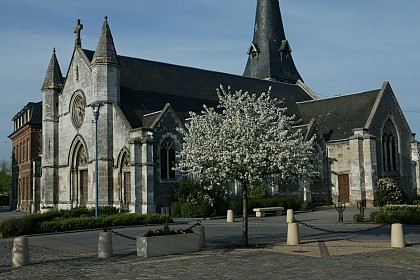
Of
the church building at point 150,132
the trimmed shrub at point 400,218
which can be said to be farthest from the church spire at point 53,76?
the trimmed shrub at point 400,218

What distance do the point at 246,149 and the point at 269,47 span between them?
36.7m

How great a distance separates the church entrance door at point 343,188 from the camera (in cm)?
3869

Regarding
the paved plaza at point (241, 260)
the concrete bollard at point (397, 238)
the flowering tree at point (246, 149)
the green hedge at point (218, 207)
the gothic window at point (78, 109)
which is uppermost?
the gothic window at point (78, 109)

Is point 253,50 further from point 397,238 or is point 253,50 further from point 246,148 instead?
point 397,238

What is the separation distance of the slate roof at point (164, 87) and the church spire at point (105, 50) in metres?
2.51

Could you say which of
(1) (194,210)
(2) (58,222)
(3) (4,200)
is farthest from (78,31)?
(3) (4,200)

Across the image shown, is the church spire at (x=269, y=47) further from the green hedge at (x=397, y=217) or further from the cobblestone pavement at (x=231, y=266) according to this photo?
the cobblestone pavement at (x=231, y=266)

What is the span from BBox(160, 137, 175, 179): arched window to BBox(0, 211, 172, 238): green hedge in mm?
6441

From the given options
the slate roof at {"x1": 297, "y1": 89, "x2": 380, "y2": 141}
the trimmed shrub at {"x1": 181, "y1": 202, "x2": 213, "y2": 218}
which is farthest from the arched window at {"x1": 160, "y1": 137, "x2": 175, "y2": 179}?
the slate roof at {"x1": 297, "y1": 89, "x2": 380, "y2": 141}

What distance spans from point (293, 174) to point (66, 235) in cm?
1073

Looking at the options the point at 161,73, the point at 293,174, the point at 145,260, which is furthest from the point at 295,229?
the point at 161,73

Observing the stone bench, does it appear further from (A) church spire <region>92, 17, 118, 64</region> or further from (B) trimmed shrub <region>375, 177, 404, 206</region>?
(A) church spire <region>92, 17, 118, 64</region>

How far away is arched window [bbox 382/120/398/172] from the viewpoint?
1560 inches

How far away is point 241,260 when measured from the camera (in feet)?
42.5
